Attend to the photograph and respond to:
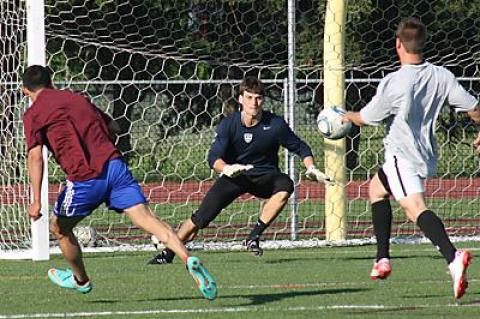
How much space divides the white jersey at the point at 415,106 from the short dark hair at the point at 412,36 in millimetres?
126

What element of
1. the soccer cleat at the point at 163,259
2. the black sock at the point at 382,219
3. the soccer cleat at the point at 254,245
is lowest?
the soccer cleat at the point at 163,259

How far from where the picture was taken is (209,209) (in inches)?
494

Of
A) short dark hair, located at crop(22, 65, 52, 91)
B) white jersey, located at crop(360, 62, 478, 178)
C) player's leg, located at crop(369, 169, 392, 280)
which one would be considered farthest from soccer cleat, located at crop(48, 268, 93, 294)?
white jersey, located at crop(360, 62, 478, 178)

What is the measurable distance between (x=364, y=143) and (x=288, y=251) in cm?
613

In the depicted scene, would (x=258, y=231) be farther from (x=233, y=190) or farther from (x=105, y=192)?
(x=105, y=192)

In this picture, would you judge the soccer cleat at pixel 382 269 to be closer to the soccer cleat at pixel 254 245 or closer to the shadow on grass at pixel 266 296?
the shadow on grass at pixel 266 296

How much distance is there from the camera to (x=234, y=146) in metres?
12.8

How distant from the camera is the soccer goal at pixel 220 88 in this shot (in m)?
15.0

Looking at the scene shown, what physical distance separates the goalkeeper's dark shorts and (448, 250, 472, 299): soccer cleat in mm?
4565

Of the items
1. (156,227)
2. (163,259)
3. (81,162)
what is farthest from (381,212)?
(163,259)

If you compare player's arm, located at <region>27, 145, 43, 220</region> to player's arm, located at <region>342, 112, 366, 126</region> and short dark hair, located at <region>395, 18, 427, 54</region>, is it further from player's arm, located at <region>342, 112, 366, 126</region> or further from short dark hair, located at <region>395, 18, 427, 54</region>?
short dark hair, located at <region>395, 18, 427, 54</region>

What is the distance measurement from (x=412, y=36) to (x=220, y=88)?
1008 centimetres

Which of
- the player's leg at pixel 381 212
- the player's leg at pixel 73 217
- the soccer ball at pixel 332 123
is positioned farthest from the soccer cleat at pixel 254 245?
the player's leg at pixel 73 217

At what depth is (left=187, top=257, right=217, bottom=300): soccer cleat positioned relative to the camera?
842 centimetres
